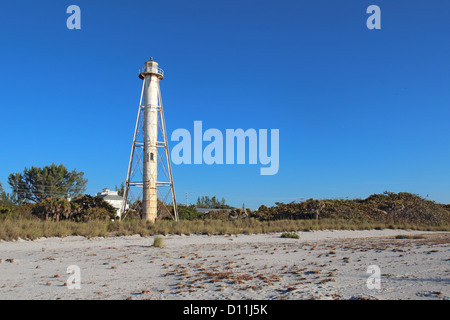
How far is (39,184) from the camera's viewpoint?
47.0 meters

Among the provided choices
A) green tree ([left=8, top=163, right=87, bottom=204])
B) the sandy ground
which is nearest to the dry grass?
the sandy ground

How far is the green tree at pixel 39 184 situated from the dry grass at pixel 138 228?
29176mm

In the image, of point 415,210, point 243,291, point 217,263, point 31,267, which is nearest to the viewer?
point 243,291

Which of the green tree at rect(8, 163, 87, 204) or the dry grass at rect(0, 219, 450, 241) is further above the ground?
the green tree at rect(8, 163, 87, 204)

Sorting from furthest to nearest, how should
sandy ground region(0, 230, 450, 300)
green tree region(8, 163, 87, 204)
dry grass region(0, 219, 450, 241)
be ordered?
green tree region(8, 163, 87, 204), dry grass region(0, 219, 450, 241), sandy ground region(0, 230, 450, 300)

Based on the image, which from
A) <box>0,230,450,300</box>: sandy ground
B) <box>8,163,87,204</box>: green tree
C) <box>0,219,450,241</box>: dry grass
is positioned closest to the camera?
<box>0,230,450,300</box>: sandy ground

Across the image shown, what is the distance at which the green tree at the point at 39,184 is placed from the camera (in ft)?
151

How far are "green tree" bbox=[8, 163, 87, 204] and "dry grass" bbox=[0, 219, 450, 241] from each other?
29176 mm

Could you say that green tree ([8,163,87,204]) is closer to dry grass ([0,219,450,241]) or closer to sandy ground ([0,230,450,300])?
dry grass ([0,219,450,241])

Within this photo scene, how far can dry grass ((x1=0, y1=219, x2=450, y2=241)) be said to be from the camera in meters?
15.7
